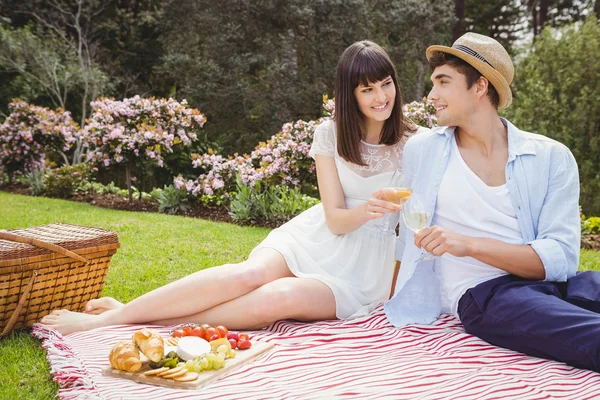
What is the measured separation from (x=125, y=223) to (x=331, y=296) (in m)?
5.12

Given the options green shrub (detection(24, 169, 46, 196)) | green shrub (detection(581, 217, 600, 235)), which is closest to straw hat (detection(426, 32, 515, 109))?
green shrub (detection(581, 217, 600, 235))

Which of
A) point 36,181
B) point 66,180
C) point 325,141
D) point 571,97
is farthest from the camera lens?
point 36,181

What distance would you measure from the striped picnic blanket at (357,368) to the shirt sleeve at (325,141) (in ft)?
3.41

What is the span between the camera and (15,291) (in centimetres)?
368

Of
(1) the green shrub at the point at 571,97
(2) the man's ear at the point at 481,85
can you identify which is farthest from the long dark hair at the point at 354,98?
(1) the green shrub at the point at 571,97

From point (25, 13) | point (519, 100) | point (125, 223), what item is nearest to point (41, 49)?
point (25, 13)

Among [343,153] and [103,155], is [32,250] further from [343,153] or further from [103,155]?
[103,155]

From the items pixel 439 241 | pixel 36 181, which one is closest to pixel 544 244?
pixel 439 241

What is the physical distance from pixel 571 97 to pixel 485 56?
878cm

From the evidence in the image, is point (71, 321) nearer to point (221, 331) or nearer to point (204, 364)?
point (221, 331)

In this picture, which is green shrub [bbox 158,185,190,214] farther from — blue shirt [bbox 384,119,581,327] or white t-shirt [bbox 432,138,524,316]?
white t-shirt [bbox 432,138,524,316]

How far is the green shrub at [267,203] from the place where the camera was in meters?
8.27

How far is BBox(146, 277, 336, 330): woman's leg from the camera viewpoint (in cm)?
354

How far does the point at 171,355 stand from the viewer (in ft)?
9.84
